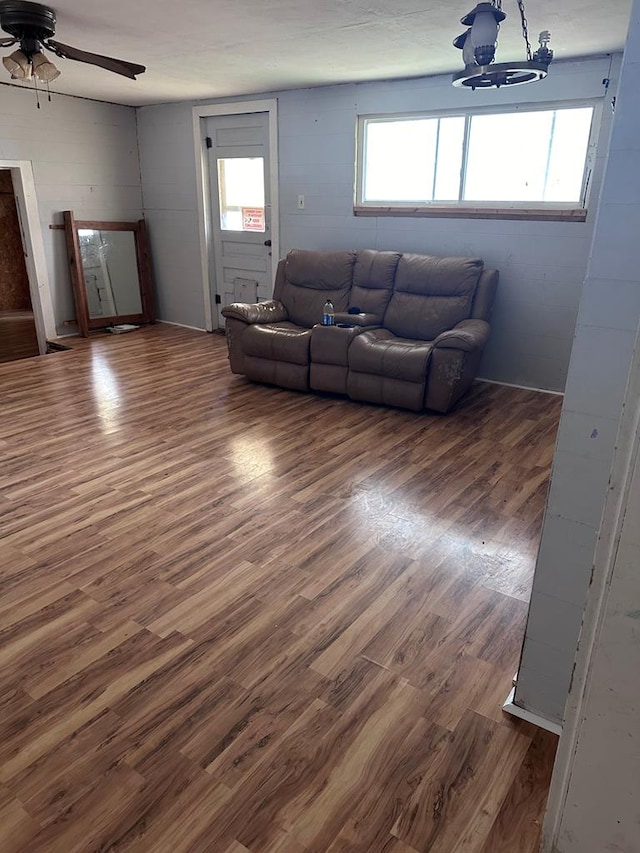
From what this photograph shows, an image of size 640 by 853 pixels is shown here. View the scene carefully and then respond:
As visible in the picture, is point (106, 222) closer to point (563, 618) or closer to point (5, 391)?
point (5, 391)

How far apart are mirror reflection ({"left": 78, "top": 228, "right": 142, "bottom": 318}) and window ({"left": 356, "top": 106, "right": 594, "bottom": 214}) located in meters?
2.95

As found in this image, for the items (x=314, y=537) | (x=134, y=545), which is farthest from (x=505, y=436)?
(x=134, y=545)

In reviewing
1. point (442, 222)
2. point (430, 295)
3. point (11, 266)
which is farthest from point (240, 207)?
point (11, 266)

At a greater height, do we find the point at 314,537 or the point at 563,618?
the point at 563,618

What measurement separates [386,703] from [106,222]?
6108 mm

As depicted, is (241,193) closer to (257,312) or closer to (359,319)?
(257,312)

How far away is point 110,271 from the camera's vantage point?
21.1 feet

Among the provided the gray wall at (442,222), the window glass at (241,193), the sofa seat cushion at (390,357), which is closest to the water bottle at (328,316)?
the sofa seat cushion at (390,357)

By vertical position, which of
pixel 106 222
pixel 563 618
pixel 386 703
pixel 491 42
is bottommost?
pixel 386 703

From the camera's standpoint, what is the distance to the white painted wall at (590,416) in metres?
1.17

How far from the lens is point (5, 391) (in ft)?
14.7

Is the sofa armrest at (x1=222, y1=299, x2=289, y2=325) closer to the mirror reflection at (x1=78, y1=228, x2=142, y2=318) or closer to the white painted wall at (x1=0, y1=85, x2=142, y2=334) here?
the mirror reflection at (x1=78, y1=228, x2=142, y2=318)

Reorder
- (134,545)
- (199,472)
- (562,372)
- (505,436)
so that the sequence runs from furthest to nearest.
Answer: (562,372)
(505,436)
(199,472)
(134,545)

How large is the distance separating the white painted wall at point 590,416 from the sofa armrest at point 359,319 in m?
3.18
